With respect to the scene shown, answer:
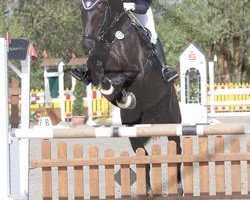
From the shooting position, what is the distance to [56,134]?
15.0 ft

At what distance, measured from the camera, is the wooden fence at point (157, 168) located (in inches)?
189

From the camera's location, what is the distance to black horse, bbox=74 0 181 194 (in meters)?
4.80

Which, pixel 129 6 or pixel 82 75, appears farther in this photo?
pixel 129 6

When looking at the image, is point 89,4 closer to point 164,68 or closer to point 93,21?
point 93,21

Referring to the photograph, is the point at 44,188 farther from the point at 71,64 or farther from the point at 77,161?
the point at 71,64

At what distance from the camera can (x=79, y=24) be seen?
26.8m

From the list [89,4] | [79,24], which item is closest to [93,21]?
[89,4]

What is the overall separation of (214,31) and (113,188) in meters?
21.9

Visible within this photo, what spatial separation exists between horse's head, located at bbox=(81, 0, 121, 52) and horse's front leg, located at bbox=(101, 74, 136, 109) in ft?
0.92

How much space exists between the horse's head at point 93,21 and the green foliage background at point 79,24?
21008 mm

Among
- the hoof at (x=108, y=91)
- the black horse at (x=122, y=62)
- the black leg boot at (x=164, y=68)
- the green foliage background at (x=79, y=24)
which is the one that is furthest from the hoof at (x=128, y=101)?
the green foliage background at (x=79, y=24)

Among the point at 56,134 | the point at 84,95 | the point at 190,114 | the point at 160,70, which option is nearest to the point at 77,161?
the point at 56,134

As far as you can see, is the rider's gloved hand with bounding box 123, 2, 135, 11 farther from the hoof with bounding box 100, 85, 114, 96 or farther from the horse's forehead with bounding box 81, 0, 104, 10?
the hoof with bounding box 100, 85, 114, 96

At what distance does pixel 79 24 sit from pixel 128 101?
72.7ft
